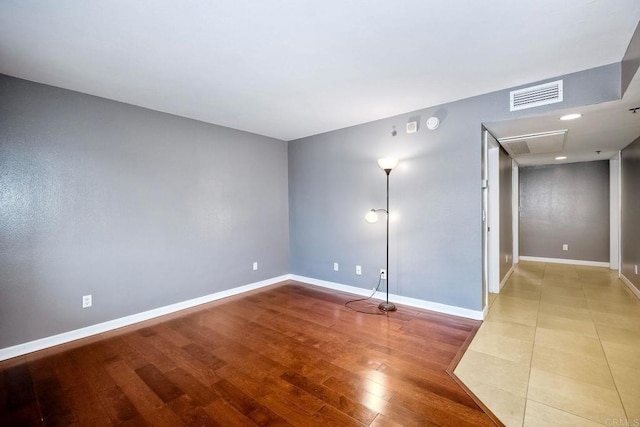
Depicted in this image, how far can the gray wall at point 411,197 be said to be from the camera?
3217mm

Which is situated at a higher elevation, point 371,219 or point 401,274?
point 371,219

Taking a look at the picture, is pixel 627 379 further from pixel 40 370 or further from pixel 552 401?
pixel 40 370

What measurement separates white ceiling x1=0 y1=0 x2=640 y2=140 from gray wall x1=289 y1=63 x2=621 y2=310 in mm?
298

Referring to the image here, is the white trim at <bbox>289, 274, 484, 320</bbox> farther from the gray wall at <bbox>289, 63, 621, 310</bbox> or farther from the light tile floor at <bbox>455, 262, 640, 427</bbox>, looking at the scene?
→ the light tile floor at <bbox>455, 262, 640, 427</bbox>

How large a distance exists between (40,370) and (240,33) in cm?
310

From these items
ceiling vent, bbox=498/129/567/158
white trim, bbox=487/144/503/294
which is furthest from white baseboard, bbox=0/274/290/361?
ceiling vent, bbox=498/129/567/158

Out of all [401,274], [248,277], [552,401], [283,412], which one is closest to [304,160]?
[248,277]

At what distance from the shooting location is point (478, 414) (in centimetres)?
177

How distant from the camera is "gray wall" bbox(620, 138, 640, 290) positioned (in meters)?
4.00

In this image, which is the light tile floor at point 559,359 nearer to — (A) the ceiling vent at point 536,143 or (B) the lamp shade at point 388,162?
(B) the lamp shade at point 388,162

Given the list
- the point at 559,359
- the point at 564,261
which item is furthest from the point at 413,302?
the point at 564,261

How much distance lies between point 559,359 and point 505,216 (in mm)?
3114

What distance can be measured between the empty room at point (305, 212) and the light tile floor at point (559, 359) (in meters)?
0.02

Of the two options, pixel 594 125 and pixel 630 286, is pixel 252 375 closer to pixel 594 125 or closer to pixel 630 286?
pixel 594 125
